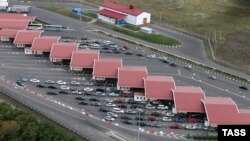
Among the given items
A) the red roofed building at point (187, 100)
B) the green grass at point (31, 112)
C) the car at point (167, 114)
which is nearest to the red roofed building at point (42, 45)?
the green grass at point (31, 112)

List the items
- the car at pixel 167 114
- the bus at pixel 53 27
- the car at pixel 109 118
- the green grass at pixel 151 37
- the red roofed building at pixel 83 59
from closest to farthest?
1. the car at pixel 109 118
2. the car at pixel 167 114
3. the red roofed building at pixel 83 59
4. the green grass at pixel 151 37
5. the bus at pixel 53 27

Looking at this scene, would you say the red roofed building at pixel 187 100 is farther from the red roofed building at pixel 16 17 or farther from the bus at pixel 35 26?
the red roofed building at pixel 16 17

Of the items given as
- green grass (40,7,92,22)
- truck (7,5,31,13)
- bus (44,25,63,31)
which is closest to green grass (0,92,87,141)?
bus (44,25,63,31)

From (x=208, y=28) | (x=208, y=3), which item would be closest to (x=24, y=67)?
(x=208, y=28)

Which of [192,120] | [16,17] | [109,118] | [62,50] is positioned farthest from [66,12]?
[192,120]

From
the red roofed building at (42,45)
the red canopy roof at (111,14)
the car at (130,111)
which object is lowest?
the car at (130,111)

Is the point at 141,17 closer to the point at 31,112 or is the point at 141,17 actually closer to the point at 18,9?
the point at 18,9
